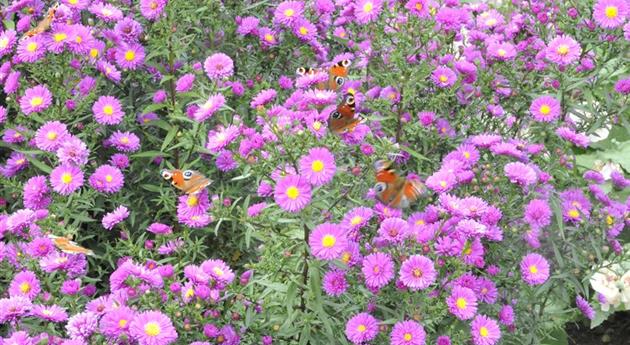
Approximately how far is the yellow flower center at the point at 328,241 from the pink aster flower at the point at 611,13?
162 centimetres

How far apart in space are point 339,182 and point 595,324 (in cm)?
191

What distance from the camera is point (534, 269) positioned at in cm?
276

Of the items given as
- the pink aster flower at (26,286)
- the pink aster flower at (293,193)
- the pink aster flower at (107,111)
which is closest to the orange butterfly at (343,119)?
the pink aster flower at (293,193)

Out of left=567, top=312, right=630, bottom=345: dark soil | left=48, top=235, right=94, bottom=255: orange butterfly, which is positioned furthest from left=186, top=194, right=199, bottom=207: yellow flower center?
left=567, top=312, right=630, bottom=345: dark soil

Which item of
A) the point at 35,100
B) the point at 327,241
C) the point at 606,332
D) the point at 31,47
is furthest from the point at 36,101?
the point at 606,332

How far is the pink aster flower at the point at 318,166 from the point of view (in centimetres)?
232

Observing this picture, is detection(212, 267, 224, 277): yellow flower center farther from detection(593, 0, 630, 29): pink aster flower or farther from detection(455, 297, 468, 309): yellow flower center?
detection(593, 0, 630, 29): pink aster flower

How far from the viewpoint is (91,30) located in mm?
3424

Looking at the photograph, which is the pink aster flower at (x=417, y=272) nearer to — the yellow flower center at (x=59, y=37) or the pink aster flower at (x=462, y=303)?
the pink aster flower at (x=462, y=303)

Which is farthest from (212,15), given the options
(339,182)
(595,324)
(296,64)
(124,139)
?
(595,324)

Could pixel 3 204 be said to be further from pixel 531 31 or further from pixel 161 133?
pixel 531 31

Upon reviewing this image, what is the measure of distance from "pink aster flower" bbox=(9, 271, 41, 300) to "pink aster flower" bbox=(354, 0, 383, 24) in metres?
1.67

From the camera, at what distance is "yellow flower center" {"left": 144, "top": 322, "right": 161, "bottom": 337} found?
7.47ft

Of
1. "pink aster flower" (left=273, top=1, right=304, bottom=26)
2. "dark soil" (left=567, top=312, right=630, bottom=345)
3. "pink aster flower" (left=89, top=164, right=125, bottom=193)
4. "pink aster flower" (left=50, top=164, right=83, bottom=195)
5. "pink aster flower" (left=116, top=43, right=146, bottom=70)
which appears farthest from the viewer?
"dark soil" (left=567, top=312, right=630, bottom=345)
